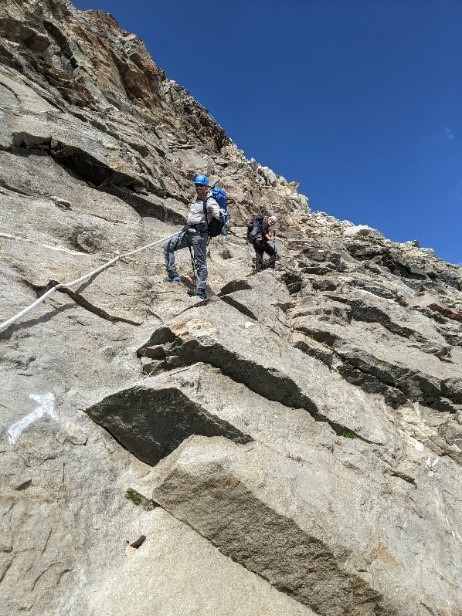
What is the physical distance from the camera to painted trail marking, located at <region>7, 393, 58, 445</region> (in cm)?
562

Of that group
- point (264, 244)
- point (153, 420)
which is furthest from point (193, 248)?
point (153, 420)

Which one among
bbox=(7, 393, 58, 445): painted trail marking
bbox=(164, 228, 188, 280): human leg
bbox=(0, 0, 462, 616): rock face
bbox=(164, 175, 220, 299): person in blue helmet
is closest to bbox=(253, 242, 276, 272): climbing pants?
bbox=(0, 0, 462, 616): rock face

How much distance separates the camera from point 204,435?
6.36 metres

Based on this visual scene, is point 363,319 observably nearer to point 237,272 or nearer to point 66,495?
point 237,272

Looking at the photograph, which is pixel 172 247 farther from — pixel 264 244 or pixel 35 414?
pixel 35 414

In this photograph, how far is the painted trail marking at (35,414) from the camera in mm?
5625

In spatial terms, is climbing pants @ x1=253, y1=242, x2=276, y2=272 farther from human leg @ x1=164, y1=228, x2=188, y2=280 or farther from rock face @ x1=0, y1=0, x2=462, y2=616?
human leg @ x1=164, y1=228, x2=188, y2=280

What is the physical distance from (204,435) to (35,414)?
237 cm

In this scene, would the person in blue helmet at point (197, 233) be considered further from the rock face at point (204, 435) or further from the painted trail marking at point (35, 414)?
the painted trail marking at point (35, 414)

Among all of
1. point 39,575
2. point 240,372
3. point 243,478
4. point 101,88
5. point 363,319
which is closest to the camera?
point 39,575

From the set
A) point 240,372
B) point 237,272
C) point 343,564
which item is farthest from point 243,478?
point 237,272

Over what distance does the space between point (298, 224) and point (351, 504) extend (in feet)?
90.2

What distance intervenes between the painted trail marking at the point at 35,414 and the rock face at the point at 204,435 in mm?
28

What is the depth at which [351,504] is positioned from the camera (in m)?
5.95
